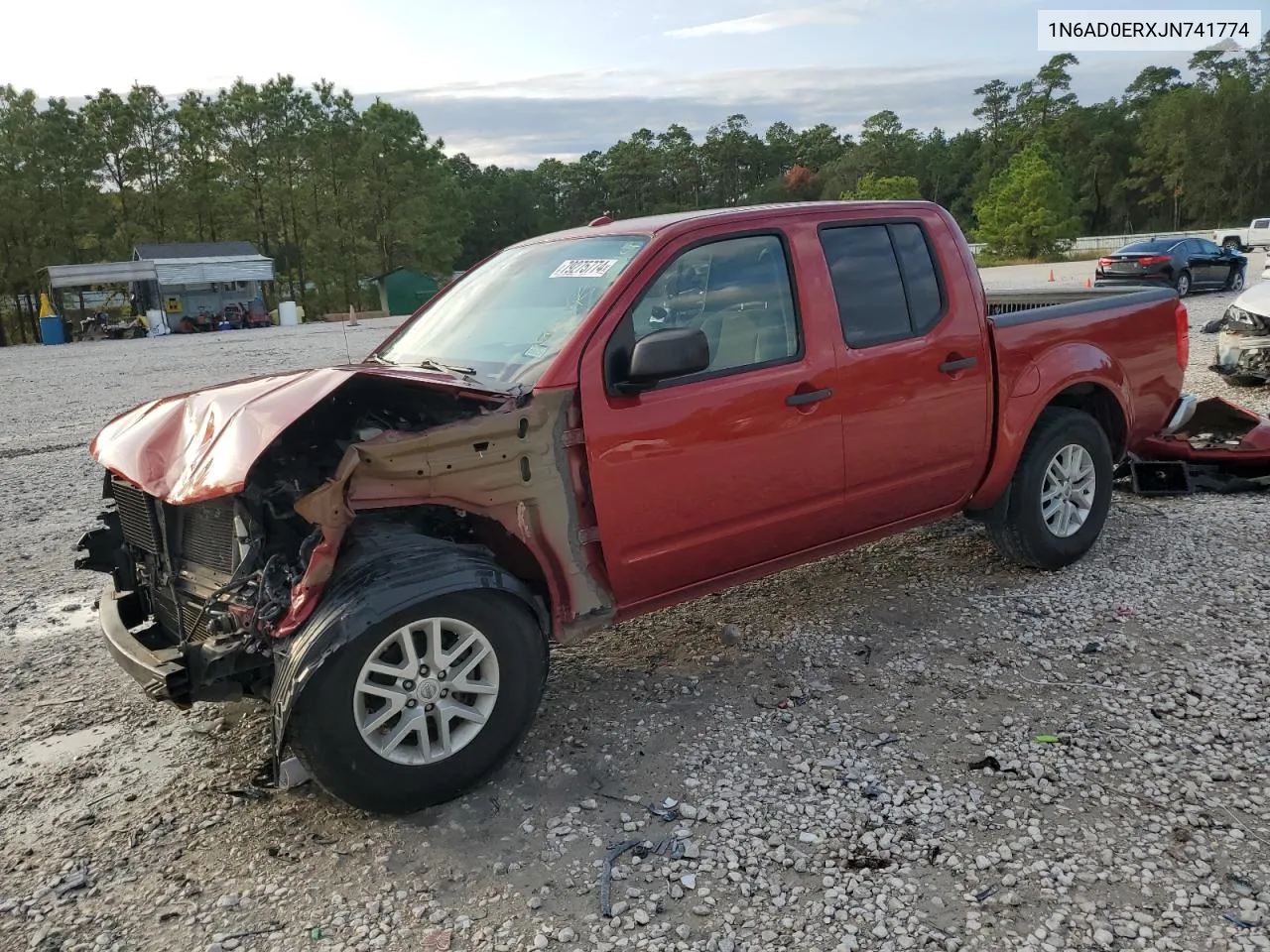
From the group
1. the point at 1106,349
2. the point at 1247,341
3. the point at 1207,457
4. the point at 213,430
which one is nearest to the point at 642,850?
the point at 213,430

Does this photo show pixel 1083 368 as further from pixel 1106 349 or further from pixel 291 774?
pixel 291 774

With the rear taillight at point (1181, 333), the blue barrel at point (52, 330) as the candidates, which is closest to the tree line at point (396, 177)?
the blue barrel at point (52, 330)

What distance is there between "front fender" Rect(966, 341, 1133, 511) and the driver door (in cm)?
107

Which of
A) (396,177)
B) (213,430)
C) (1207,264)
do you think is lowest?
(1207,264)

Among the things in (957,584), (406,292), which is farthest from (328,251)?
(957,584)

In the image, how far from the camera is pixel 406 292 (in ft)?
145

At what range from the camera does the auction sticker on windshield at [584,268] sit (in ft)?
12.4

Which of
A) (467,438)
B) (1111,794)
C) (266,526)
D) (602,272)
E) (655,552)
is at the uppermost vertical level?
(602,272)

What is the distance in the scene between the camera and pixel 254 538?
3115 millimetres

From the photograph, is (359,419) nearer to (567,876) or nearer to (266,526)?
(266,526)

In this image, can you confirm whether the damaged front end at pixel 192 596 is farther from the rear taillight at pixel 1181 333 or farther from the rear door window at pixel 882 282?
the rear taillight at pixel 1181 333

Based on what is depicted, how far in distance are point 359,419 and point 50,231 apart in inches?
1937

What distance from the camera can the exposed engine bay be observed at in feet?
10.1

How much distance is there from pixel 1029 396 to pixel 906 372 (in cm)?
90
